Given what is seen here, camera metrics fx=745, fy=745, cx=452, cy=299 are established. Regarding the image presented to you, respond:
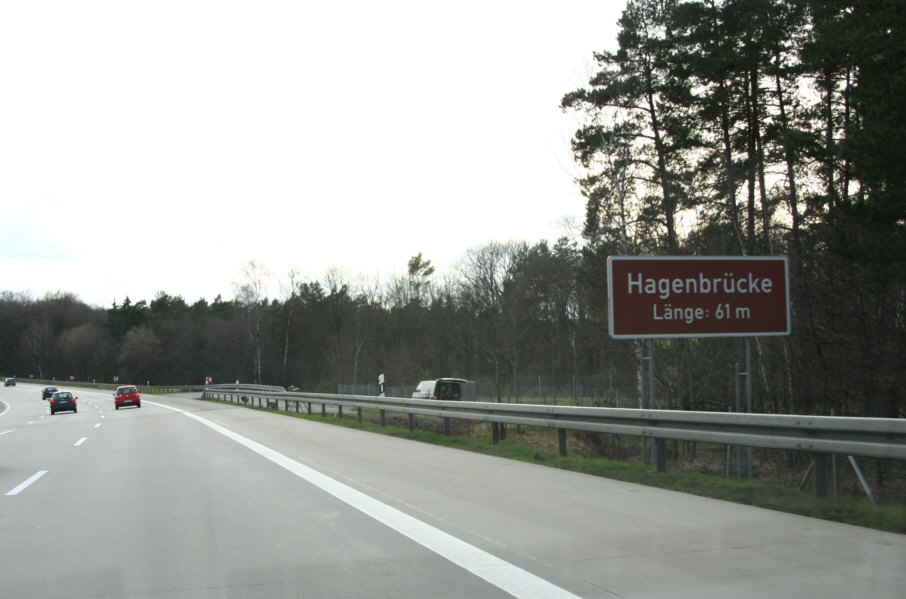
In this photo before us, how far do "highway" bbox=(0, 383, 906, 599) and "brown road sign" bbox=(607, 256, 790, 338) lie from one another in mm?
2998

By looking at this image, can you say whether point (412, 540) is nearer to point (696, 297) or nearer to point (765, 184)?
point (696, 297)

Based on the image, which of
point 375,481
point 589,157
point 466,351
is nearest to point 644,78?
point 589,157

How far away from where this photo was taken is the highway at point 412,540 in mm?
5352

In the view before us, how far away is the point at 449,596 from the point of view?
16.8 feet

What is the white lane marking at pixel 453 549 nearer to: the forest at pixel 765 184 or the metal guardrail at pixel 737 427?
the metal guardrail at pixel 737 427

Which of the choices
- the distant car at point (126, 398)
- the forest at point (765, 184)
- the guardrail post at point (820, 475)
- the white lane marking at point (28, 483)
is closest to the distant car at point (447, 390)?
the forest at point (765, 184)

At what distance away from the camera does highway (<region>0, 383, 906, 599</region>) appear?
5.35 metres

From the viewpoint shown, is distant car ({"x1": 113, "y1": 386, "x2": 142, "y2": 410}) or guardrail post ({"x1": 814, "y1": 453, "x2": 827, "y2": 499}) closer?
guardrail post ({"x1": 814, "y1": 453, "x2": 827, "y2": 499})

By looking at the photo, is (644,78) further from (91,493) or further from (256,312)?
(256,312)

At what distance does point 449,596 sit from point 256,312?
278 feet

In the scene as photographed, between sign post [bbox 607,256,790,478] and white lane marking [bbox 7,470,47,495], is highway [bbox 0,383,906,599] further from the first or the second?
sign post [bbox 607,256,790,478]

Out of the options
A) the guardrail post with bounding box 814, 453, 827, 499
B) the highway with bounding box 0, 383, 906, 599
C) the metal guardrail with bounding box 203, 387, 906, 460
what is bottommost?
the highway with bounding box 0, 383, 906, 599

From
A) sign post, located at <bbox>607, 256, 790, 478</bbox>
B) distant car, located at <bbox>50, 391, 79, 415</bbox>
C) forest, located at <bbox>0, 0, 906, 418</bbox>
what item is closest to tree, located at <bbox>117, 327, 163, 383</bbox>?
distant car, located at <bbox>50, 391, 79, 415</bbox>

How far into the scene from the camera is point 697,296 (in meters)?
12.6
